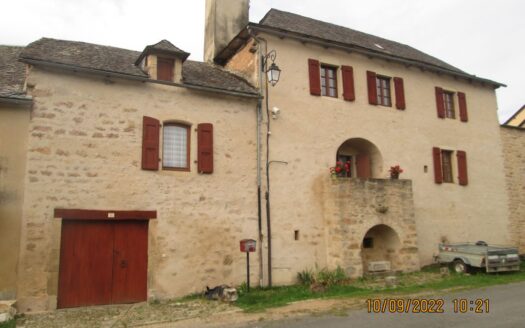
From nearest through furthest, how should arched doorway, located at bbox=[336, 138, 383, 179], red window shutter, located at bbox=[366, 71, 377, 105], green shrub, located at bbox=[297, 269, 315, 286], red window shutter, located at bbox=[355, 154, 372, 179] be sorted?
green shrub, located at bbox=[297, 269, 315, 286], arched doorway, located at bbox=[336, 138, 383, 179], red window shutter, located at bbox=[366, 71, 377, 105], red window shutter, located at bbox=[355, 154, 372, 179]

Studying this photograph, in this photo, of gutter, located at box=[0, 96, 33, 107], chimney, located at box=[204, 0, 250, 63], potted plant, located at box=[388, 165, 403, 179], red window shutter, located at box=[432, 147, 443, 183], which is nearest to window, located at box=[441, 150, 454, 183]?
red window shutter, located at box=[432, 147, 443, 183]

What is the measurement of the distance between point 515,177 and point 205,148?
14.0 metres

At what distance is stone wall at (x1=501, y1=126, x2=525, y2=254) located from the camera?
56.4 ft

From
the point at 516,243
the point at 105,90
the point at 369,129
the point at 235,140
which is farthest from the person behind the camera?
the point at 516,243

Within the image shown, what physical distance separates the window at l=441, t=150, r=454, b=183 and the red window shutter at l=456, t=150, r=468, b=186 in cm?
32

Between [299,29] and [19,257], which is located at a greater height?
[299,29]

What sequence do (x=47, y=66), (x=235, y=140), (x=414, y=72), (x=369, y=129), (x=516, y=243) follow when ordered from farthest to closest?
1. (x=516, y=243)
2. (x=414, y=72)
3. (x=369, y=129)
4. (x=235, y=140)
5. (x=47, y=66)

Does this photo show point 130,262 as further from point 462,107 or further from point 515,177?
point 515,177

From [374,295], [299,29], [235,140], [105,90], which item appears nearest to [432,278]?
[374,295]

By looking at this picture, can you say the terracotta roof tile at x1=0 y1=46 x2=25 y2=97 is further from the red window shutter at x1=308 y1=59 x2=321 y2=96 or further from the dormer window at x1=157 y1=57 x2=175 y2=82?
the red window shutter at x1=308 y1=59 x2=321 y2=96

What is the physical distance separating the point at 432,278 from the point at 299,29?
919 cm

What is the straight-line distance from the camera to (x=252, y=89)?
12406 millimetres

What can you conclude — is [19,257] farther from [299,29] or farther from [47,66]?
[299,29]

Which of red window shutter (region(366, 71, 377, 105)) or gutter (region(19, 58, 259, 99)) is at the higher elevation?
red window shutter (region(366, 71, 377, 105))
